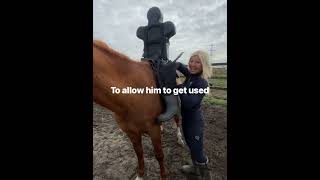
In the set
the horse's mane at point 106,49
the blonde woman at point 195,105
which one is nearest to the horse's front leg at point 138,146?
the blonde woman at point 195,105

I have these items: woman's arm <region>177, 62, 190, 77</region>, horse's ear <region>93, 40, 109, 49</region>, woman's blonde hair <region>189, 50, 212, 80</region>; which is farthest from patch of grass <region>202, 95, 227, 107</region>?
horse's ear <region>93, 40, 109, 49</region>

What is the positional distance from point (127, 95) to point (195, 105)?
651 mm

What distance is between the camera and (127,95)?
210 centimetres

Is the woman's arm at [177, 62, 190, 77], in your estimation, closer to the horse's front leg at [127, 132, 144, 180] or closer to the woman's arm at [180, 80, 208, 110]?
the woman's arm at [180, 80, 208, 110]

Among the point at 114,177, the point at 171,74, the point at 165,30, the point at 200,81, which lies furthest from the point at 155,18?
the point at 114,177

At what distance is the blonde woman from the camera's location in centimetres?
215

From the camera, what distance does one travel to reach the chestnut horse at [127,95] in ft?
6.40

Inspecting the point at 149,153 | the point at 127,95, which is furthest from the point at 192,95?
the point at 149,153

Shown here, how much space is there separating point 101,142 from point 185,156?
1.26 metres

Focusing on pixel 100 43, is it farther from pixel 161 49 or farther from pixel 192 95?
pixel 192 95

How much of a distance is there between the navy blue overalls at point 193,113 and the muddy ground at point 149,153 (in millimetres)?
512

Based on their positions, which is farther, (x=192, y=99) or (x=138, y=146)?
(x=138, y=146)

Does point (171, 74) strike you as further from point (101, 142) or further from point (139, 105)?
point (101, 142)

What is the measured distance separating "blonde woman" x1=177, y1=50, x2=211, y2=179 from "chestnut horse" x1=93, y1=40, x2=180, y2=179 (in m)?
0.27
